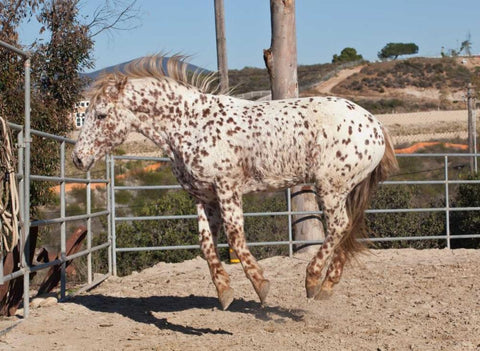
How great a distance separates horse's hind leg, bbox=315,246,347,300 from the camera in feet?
15.6

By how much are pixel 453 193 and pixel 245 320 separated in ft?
52.8

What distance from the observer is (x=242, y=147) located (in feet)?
15.4

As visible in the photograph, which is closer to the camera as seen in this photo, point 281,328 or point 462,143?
point 281,328

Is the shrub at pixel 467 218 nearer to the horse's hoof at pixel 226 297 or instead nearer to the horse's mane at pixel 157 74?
the horse's mane at pixel 157 74

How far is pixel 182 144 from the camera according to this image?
15.7 ft

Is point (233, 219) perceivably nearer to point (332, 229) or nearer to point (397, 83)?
point (332, 229)

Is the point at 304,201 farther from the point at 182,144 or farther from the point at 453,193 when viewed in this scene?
the point at 453,193

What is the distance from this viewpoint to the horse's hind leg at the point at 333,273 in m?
4.76

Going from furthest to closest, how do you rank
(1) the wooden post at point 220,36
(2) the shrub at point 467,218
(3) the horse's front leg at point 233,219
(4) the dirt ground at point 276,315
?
(2) the shrub at point 467,218 < (1) the wooden post at point 220,36 < (3) the horse's front leg at point 233,219 < (4) the dirt ground at point 276,315

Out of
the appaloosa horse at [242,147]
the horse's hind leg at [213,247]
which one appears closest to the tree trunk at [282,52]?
the appaloosa horse at [242,147]

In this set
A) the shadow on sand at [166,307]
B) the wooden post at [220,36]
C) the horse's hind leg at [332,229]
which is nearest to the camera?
the horse's hind leg at [332,229]

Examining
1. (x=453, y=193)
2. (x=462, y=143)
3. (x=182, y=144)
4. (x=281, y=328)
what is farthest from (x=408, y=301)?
(x=462, y=143)

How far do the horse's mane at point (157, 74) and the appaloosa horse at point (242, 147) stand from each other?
5cm

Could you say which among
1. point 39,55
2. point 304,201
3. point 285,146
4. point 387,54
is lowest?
point 304,201
